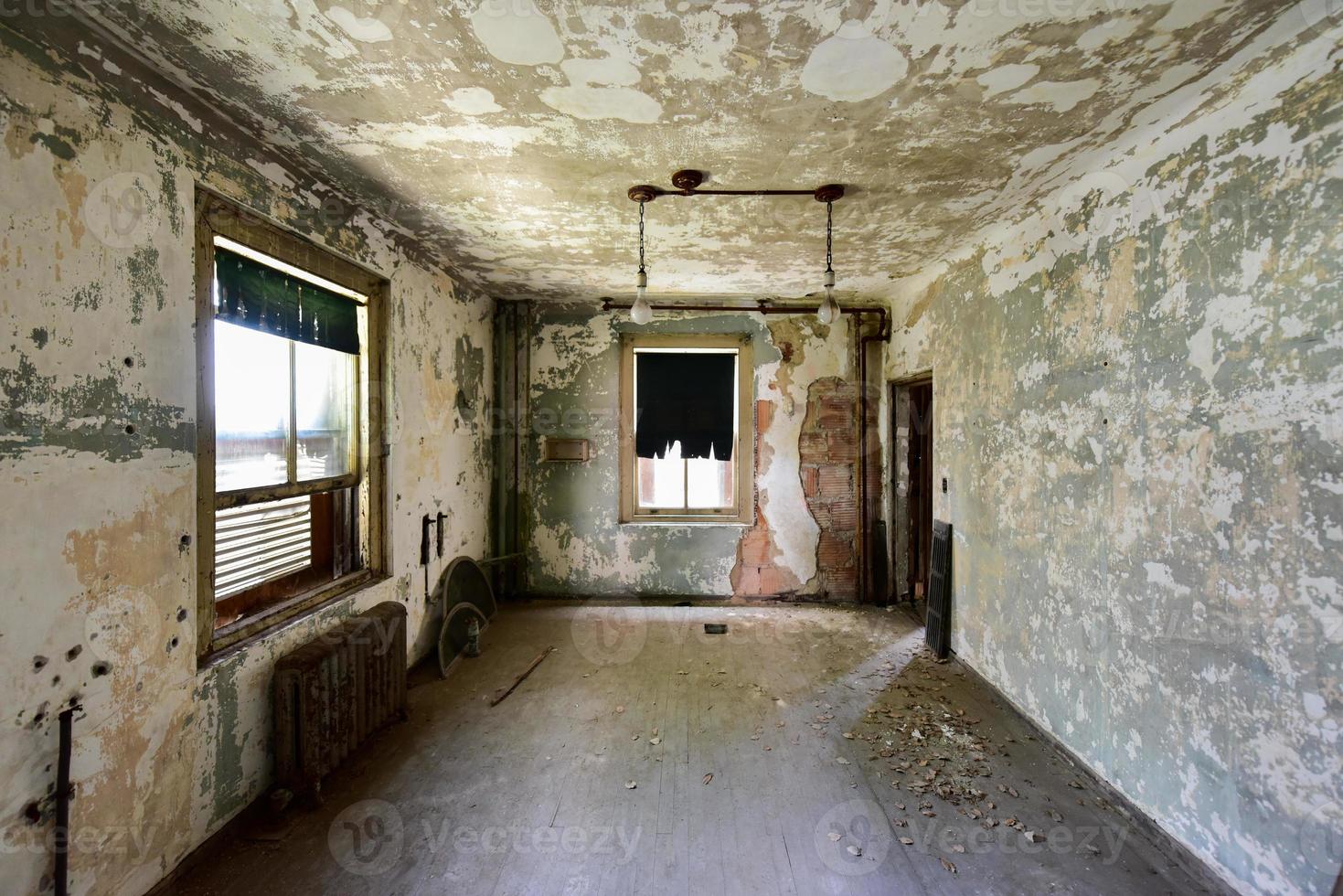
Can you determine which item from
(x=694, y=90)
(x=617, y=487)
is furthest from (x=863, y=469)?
(x=694, y=90)

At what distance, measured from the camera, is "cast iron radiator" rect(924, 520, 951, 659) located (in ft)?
11.9

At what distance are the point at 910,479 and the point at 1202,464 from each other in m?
2.85

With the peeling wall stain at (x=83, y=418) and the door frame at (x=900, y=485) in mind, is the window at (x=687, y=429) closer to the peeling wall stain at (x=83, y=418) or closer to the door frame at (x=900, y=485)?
the door frame at (x=900, y=485)

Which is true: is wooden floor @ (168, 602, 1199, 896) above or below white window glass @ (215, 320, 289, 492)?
below

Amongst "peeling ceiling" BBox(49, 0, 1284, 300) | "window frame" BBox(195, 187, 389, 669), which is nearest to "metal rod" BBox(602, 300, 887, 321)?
"peeling ceiling" BBox(49, 0, 1284, 300)

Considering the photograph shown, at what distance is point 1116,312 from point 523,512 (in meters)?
4.37

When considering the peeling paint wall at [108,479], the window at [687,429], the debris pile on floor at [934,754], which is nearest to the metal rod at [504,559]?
the window at [687,429]

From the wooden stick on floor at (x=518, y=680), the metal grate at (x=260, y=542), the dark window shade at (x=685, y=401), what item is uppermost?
the dark window shade at (x=685, y=401)

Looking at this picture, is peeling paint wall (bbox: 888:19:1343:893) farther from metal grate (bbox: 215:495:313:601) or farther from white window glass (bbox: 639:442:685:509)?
metal grate (bbox: 215:495:313:601)

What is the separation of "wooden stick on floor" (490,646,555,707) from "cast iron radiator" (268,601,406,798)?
1.60ft

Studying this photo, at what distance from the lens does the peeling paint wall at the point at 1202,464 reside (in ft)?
4.98

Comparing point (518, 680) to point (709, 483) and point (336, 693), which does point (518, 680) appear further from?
point (709, 483)

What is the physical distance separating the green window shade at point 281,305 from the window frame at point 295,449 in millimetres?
79

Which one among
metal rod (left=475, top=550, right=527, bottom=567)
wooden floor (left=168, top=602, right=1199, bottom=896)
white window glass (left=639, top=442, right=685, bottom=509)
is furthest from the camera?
white window glass (left=639, top=442, right=685, bottom=509)
